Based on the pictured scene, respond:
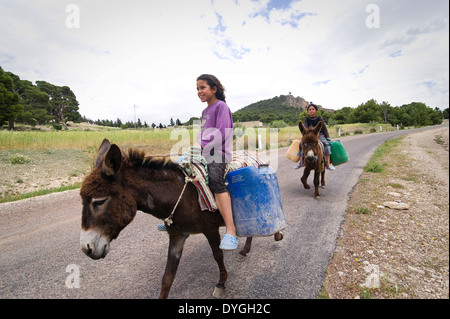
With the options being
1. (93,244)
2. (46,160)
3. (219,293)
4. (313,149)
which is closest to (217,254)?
(219,293)

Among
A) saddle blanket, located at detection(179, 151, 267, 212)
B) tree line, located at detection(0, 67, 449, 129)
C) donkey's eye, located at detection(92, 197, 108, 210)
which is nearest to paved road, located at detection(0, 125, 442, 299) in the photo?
saddle blanket, located at detection(179, 151, 267, 212)

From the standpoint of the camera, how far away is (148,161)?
2.20 metres

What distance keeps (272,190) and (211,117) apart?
46.0 inches

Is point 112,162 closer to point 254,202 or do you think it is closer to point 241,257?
point 254,202

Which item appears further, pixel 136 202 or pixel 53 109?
pixel 53 109

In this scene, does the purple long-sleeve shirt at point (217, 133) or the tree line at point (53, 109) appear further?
the tree line at point (53, 109)

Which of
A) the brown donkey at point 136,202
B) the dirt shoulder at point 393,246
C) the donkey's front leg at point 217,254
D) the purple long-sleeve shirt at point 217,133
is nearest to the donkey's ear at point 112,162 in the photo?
the brown donkey at point 136,202

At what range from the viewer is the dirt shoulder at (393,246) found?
254cm

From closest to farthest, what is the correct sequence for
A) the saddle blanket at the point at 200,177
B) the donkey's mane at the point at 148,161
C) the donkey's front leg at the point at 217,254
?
the donkey's mane at the point at 148,161 → the saddle blanket at the point at 200,177 → the donkey's front leg at the point at 217,254

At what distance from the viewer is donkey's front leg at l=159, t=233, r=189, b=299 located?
2.21 metres

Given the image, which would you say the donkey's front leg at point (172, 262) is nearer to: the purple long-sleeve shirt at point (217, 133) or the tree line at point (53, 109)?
the purple long-sleeve shirt at point (217, 133)

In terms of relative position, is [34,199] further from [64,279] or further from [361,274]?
[361,274]

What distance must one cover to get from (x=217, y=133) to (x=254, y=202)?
0.93 meters
